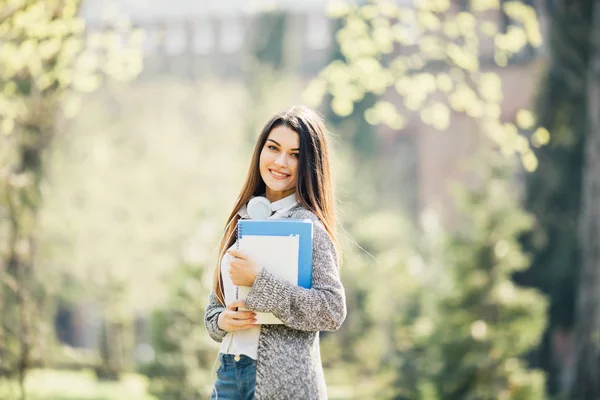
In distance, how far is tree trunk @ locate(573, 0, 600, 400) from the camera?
40.3 ft

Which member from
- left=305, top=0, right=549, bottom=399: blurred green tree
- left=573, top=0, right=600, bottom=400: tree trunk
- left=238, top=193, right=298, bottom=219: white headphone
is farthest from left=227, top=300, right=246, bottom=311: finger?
left=573, top=0, right=600, bottom=400: tree trunk

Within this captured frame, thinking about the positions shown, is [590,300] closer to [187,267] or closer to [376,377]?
[376,377]

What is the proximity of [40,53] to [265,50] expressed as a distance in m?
18.0

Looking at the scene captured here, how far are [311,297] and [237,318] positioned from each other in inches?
10.4

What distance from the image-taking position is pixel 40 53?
7402 mm

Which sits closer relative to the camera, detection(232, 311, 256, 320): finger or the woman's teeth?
detection(232, 311, 256, 320): finger

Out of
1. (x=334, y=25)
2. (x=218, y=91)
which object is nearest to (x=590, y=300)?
(x=334, y=25)

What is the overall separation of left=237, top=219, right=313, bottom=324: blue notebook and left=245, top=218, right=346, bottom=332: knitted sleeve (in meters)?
0.05

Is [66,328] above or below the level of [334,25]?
below

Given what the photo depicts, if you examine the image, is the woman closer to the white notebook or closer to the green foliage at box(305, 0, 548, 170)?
the white notebook

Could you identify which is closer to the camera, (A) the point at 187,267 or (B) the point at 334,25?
(A) the point at 187,267

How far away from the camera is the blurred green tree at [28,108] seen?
23.1ft

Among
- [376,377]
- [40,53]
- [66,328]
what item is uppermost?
[40,53]

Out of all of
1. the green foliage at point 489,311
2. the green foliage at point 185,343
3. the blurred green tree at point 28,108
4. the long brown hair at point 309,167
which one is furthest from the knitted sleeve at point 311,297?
the green foliage at point 489,311
